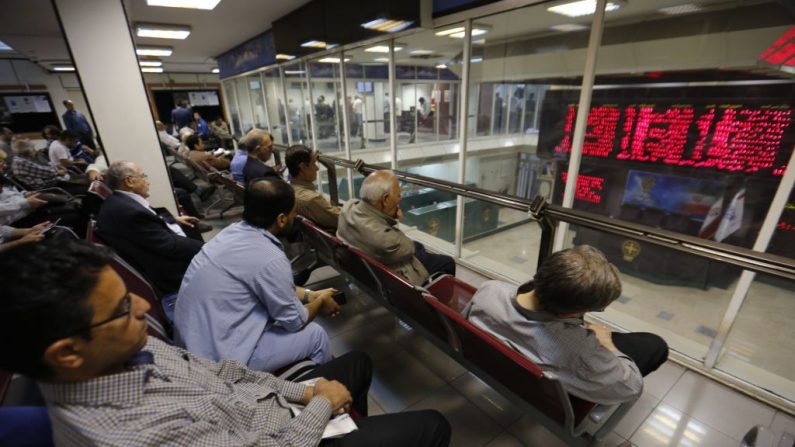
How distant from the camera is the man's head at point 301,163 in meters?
2.76

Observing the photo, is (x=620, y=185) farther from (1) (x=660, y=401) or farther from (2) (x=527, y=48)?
(1) (x=660, y=401)

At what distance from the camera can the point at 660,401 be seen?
1864 mm

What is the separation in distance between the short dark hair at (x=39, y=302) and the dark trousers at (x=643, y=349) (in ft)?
6.47

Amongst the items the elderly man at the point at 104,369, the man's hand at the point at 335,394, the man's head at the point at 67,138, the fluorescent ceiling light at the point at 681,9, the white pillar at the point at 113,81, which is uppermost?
the fluorescent ceiling light at the point at 681,9

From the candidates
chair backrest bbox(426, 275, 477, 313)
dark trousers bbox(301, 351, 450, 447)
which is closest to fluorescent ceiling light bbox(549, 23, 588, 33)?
chair backrest bbox(426, 275, 477, 313)

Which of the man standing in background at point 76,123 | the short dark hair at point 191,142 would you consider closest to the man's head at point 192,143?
the short dark hair at point 191,142

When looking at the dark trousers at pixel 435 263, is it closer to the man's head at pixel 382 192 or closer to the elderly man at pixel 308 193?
the man's head at pixel 382 192

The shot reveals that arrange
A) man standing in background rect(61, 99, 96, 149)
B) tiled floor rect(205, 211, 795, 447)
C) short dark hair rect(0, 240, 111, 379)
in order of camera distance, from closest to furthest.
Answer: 1. short dark hair rect(0, 240, 111, 379)
2. tiled floor rect(205, 211, 795, 447)
3. man standing in background rect(61, 99, 96, 149)

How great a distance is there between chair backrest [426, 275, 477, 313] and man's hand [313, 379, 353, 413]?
0.84m

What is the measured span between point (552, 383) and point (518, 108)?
17.6ft

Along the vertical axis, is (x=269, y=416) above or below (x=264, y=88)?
below

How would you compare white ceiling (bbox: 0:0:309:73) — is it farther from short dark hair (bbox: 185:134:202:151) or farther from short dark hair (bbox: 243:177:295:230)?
short dark hair (bbox: 243:177:295:230)

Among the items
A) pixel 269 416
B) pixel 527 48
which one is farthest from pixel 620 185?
pixel 269 416

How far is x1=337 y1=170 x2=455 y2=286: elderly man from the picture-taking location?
1.99 m
